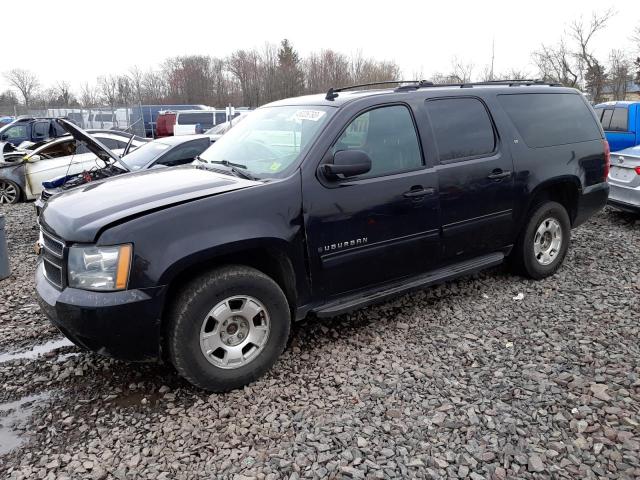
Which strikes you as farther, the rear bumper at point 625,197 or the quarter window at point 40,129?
the quarter window at point 40,129

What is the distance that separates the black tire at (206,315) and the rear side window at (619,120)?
8888 mm

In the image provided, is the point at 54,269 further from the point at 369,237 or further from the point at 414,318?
the point at 414,318

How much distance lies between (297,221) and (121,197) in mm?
1167

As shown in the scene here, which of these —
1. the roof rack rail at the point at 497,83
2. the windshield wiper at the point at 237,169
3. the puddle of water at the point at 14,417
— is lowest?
the puddle of water at the point at 14,417

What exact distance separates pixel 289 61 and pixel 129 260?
5470cm

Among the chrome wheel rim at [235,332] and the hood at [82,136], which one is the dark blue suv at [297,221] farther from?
the hood at [82,136]

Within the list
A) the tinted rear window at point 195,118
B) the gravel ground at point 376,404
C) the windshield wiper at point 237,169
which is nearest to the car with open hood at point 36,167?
the gravel ground at point 376,404

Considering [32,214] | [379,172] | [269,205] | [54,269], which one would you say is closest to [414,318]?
[379,172]

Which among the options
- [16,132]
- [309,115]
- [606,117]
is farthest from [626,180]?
[16,132]

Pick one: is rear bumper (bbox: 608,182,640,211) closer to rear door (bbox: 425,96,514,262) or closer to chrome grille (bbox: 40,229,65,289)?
rear door (bbox: 425,96,514,262)

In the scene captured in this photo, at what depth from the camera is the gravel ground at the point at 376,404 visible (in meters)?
2.54

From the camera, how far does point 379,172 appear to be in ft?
12.0

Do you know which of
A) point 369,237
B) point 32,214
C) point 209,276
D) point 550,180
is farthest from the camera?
point 32,214

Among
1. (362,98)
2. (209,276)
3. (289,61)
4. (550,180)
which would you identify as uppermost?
(289,61)
